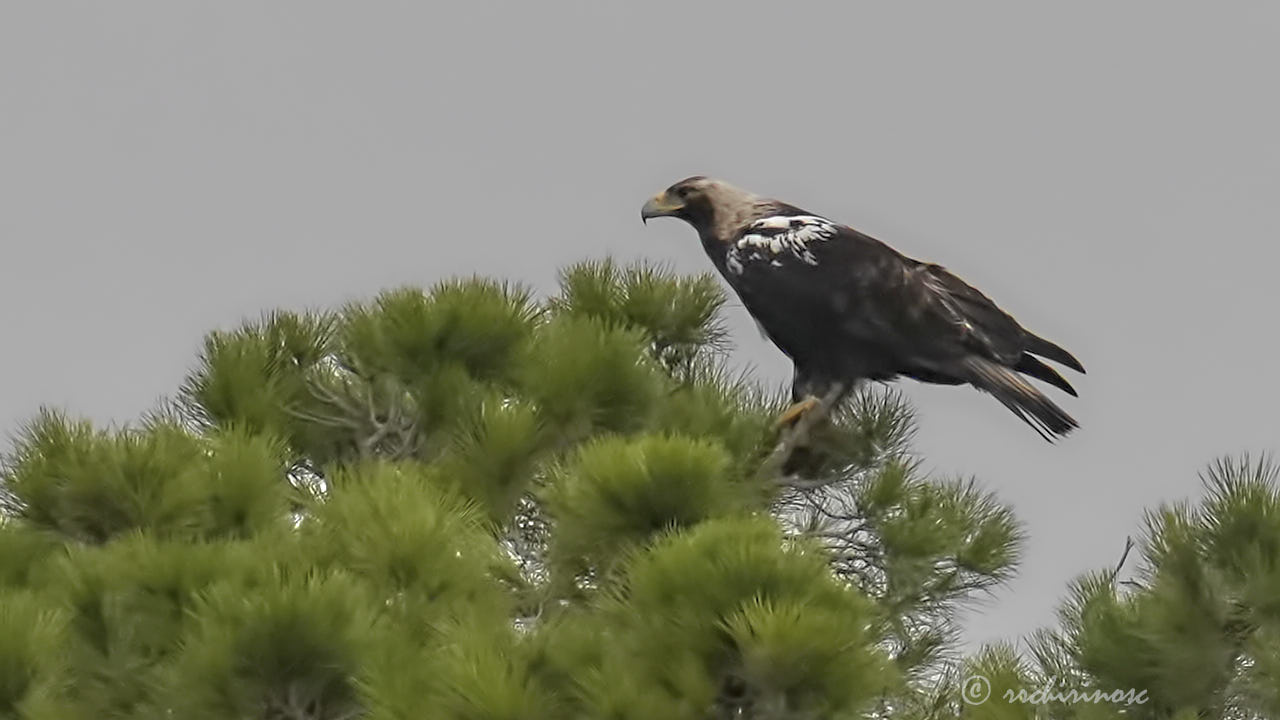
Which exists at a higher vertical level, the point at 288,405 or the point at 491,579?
the point at 288,405

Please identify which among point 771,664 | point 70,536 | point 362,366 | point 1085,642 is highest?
point 362,366

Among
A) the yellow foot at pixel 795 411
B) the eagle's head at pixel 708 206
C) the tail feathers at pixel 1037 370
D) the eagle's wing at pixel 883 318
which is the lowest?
the yellow foot at pixel 795 411

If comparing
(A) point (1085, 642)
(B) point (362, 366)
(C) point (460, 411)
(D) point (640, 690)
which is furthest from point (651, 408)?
(D) point (640, 690)

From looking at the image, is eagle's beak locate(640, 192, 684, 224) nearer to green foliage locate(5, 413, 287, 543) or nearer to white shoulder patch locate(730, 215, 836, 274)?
white shoulder patch locate(730, 215, 836, 274)

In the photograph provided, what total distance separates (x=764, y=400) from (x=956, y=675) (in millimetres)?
1784

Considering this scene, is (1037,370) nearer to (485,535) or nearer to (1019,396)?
(1019,396)

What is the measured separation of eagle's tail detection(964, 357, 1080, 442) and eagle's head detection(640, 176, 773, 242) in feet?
4.22

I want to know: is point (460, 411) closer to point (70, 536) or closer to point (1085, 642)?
point (70, 536)

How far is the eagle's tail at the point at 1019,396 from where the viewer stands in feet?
25.5

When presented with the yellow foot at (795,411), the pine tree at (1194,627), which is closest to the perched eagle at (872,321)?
the yellow foot at (795,411)

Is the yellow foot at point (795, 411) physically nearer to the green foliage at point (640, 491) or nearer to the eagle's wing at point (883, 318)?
the eagle's wing at point (883, 318)

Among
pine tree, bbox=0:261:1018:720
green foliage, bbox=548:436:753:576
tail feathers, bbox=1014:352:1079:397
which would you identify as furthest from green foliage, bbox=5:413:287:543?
tail feathers, bbox=1014:352:1079:397

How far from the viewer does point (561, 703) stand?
16.8ft

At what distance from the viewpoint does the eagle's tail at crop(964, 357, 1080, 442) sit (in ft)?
25.5
